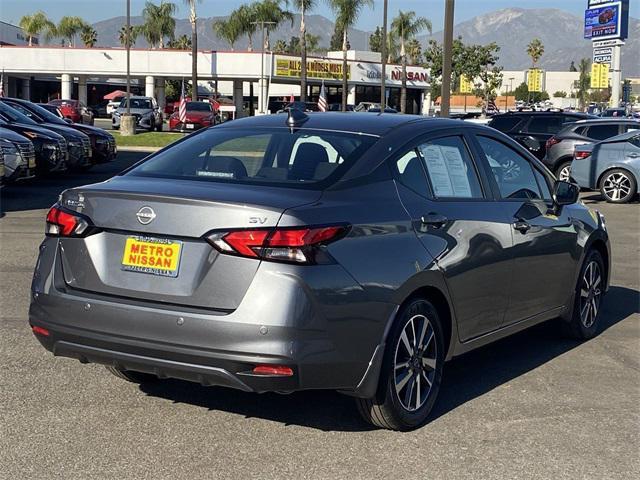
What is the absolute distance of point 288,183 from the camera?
4742 millimetres

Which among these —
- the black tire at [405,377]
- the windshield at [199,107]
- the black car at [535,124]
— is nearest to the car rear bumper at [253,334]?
the black tire at [405,377]

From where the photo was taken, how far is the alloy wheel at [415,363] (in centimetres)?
481

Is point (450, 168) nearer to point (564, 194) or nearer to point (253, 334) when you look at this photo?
point (564, 194)

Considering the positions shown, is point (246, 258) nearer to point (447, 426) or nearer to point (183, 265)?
point (183, 265)

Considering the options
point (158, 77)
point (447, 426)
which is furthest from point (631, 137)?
point (158, 77)

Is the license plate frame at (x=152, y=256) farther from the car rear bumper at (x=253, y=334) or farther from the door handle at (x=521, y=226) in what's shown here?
the door handle at (x=521, y=226)

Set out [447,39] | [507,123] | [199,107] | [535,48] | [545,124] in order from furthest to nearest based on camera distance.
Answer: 1. [535,48]
2. [199,107]
3. [507,123]
4. [545,124]
5. [447,39]

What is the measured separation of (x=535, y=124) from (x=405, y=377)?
19.8 meters

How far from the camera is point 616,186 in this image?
18.4 meters

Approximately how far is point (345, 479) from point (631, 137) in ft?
52.0

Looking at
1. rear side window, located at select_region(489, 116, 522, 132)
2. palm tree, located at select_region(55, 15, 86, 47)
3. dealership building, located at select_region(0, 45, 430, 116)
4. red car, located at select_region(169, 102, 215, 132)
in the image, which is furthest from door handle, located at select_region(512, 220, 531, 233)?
palm tree, located at select_region(55, 15, 86, 47)

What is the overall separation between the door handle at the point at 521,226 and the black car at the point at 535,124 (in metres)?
17.6

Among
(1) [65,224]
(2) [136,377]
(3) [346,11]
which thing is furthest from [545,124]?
(3) [346,11]

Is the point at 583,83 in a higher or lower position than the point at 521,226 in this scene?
higher
